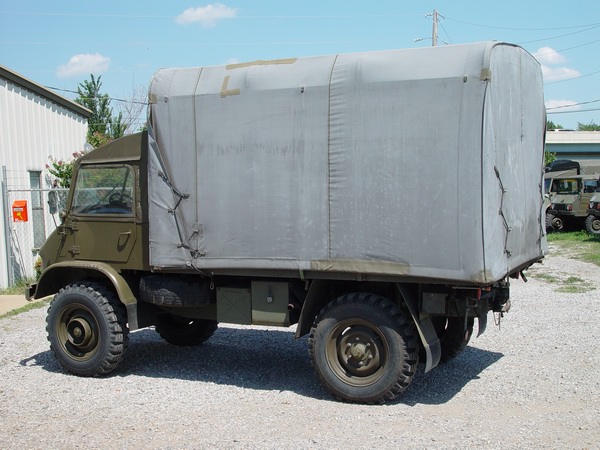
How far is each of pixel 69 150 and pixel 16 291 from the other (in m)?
4.35

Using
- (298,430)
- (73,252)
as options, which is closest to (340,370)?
(298,430)

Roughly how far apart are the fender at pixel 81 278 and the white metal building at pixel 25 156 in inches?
232

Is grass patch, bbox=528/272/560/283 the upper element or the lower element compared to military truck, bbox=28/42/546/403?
lower

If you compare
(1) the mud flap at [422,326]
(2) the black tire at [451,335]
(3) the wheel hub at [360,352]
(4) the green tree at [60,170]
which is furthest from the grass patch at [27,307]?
(1) the mud flap at [422,326]

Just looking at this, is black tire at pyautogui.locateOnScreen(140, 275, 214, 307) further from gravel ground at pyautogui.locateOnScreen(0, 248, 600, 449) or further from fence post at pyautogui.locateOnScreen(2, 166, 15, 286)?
fence post at pyautogui.locateOnScreen(2, 166, 15, 286)

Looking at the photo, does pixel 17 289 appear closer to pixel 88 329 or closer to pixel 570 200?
pixel 88 329

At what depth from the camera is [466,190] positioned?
6.09 metres

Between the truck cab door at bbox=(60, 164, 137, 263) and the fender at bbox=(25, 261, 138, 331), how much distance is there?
160mm

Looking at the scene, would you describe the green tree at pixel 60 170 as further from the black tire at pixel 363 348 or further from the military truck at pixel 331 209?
the black tire at pixel 363 348

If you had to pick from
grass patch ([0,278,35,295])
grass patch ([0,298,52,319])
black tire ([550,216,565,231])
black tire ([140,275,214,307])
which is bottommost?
grass patch ([0,298,52,319])

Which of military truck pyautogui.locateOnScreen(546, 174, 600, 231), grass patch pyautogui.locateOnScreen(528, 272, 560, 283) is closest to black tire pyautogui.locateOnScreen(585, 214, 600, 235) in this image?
military truck pyautogui.locateOnScreen(546, 174, 600, 231)

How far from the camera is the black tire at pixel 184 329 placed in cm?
912

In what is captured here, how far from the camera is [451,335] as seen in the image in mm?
7785

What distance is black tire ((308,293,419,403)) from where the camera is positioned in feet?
21.4
